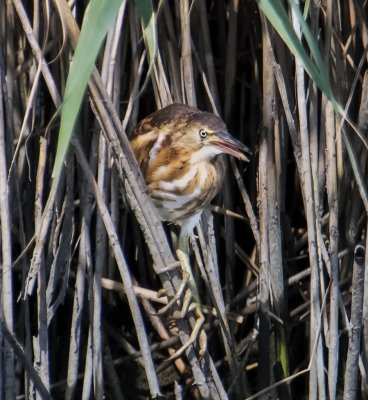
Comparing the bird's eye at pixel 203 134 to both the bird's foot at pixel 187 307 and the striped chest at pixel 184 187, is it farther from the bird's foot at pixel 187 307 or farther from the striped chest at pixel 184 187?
the bird's foot at pixel 187 307

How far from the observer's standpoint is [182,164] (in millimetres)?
2123

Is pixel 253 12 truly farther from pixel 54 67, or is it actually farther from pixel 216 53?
pixel 54 67

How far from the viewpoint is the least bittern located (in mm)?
2018

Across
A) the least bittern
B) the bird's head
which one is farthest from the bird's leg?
the bird's head

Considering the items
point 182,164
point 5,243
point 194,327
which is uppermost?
point 182,164

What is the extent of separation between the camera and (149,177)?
7.18 ft

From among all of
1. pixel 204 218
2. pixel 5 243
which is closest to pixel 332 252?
pixel 204 218

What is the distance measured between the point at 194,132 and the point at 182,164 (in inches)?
4.9

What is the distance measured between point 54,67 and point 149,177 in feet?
1.06

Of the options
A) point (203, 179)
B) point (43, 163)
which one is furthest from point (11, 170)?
point (203, 179)

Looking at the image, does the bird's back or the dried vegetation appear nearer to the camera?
the dried vegetation

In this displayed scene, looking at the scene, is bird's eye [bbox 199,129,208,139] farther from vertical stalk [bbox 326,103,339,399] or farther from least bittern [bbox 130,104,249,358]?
vertical stalk [bbox 326,103,339,399]

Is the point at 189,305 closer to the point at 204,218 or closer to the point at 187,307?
the point at 187,307

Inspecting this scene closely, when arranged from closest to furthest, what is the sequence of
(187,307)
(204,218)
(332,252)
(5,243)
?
(5,243) < (187,307) < (332,252) < (204,218)
